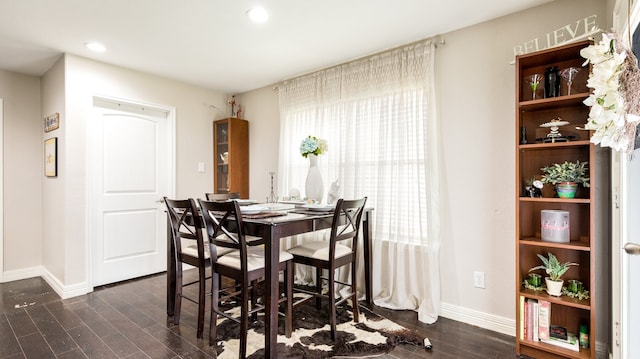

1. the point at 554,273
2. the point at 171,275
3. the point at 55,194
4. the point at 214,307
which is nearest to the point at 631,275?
the point at 554,273

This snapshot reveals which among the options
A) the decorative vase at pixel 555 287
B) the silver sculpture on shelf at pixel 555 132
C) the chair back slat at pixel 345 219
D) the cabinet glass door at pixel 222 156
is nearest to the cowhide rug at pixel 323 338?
the chair back slat at pixel 345 219

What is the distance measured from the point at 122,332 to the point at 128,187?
180cm

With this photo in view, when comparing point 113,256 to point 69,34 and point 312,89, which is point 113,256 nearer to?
point 69,34

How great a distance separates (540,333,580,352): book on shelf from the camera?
1.92m

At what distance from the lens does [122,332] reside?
2363mm

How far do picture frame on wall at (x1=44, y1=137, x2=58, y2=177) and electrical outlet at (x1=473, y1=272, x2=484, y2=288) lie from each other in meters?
4.06

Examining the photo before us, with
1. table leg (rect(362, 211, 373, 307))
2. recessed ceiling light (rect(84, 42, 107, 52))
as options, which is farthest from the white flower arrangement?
recessed ceiling light (rect(84, 42, 107, 52))

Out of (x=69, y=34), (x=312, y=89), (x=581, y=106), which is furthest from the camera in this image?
(x=312, y=89)

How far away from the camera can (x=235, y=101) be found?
14.8ft

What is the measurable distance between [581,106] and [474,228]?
1.07m

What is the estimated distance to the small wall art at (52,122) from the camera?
10.7ft

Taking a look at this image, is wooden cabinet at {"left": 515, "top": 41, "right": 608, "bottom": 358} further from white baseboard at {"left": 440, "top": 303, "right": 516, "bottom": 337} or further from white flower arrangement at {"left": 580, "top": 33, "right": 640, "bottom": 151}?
white flower arrangement at {"left": 580, "top": 33, "right": 640, "bottom": 151}

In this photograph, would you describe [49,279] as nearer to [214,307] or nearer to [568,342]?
Result: [214,307]

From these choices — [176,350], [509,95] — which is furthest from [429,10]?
[176,350]
